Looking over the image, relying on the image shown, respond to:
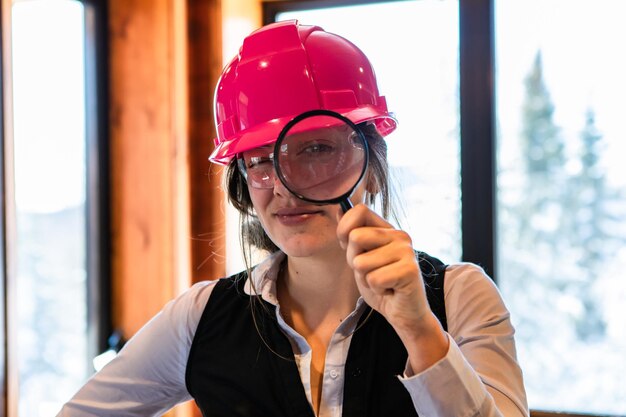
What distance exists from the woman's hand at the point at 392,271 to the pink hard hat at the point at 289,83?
1.05 ft

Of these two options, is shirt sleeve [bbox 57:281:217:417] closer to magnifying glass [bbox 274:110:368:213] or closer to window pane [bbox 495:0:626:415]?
magnifying glass [bbox 274:110:368:213]

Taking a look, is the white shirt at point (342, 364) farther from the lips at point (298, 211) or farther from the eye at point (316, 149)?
the eye at point (316, 149)

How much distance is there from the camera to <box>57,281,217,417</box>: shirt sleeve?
4.20 ft

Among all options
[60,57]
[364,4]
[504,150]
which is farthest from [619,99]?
[60,57]

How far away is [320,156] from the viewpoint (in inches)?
40.1

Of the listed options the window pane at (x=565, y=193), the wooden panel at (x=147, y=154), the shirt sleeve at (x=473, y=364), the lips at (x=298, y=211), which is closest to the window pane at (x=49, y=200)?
the wooden panel at (x=147, y=154)

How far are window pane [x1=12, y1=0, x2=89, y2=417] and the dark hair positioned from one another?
0.94 meters

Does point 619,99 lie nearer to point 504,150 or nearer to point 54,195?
point 504,150

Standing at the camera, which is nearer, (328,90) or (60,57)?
(328,90)

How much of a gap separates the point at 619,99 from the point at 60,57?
1.93 m

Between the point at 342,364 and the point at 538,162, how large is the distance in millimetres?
1425

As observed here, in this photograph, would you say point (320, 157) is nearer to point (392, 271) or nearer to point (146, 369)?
point (392, 271)

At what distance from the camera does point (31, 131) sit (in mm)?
2043

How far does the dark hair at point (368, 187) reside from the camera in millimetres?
1173
